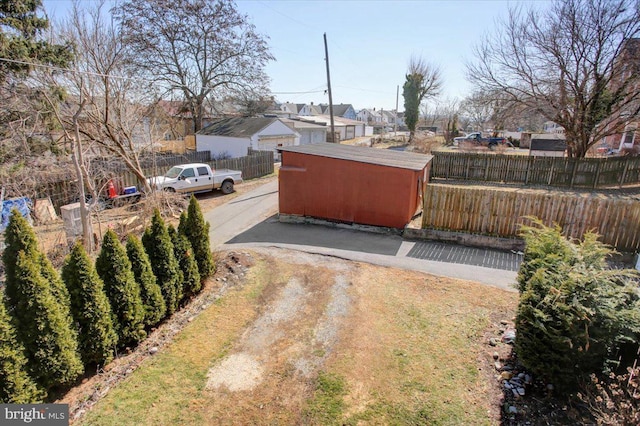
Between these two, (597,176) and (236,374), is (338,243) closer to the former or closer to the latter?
(236,374)

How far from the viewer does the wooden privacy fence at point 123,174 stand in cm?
1441

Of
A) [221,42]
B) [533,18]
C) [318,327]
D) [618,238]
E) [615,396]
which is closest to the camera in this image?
[615,396]

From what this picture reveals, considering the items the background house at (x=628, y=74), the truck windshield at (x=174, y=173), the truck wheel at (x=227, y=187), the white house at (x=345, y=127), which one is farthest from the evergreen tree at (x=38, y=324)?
the white house at (x=345, y=127)

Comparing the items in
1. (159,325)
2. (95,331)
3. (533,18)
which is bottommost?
(159,325)

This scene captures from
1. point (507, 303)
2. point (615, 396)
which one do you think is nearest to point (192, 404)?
point (615, 396)

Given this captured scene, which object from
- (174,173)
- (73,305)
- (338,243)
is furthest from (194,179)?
(73,305)

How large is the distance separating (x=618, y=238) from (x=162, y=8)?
3291 centimetres

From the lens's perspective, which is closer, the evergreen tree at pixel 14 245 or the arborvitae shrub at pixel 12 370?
the arborvitae shrub at pixel 12 370

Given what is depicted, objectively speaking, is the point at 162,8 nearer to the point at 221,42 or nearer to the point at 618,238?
the point at 221,42

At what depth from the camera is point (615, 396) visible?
11.7 feet

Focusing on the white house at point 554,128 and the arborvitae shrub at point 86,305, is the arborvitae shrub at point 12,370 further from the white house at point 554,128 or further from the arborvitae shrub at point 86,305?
the white house at point 554,128

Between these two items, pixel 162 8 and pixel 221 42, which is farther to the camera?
pixel 221 42

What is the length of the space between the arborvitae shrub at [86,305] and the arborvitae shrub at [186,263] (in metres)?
1.97

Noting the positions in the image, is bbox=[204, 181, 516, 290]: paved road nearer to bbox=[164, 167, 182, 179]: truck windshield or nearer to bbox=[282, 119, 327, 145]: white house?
bbox=[164, 167, 182, 179]: truck windshield
